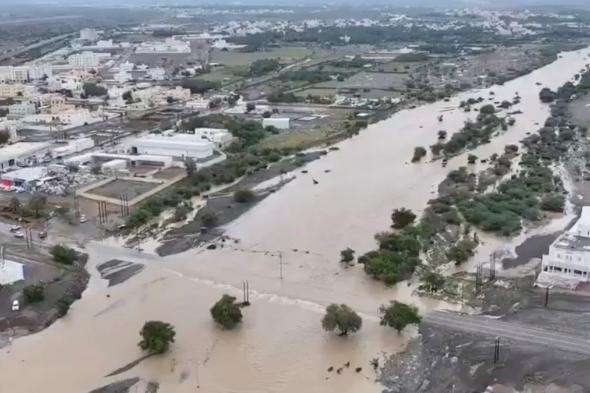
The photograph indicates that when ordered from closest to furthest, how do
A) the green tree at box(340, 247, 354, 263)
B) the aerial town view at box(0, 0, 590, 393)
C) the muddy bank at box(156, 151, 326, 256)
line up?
the aerial town view at box(0, 0, 590, 393), the green tree at box(340, 247, 354, 263), the muddy bank at box(156, 151, 326, 256)

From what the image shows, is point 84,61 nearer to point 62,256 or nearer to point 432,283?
point 62,256

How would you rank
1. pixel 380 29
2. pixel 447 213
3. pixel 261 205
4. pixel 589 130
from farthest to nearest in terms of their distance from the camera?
1. pixel 380 29
2. pixel 589 130
3. pixel 261 205
4. pixel 447 213

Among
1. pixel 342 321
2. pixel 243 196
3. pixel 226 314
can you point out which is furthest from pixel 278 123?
pixel 342 321

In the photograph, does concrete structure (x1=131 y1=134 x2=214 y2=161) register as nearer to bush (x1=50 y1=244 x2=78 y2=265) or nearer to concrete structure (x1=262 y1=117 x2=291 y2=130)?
concrete structure (x1=262 y1=117 x2=291 y2=130)

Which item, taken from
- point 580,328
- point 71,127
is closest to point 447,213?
point 580,328

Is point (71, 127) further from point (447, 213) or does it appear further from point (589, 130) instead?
point (589, 130)

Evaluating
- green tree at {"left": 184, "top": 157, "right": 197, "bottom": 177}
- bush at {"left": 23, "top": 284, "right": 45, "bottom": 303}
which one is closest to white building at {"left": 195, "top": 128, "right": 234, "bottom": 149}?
green tree at {"left": 184, "top": 157, "right": 197, "bottom": 177}

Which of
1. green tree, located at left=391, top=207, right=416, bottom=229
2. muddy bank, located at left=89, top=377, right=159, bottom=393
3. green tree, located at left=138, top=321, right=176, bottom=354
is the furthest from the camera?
green tree, located at left=391, top=207, right=416, bottom=229
